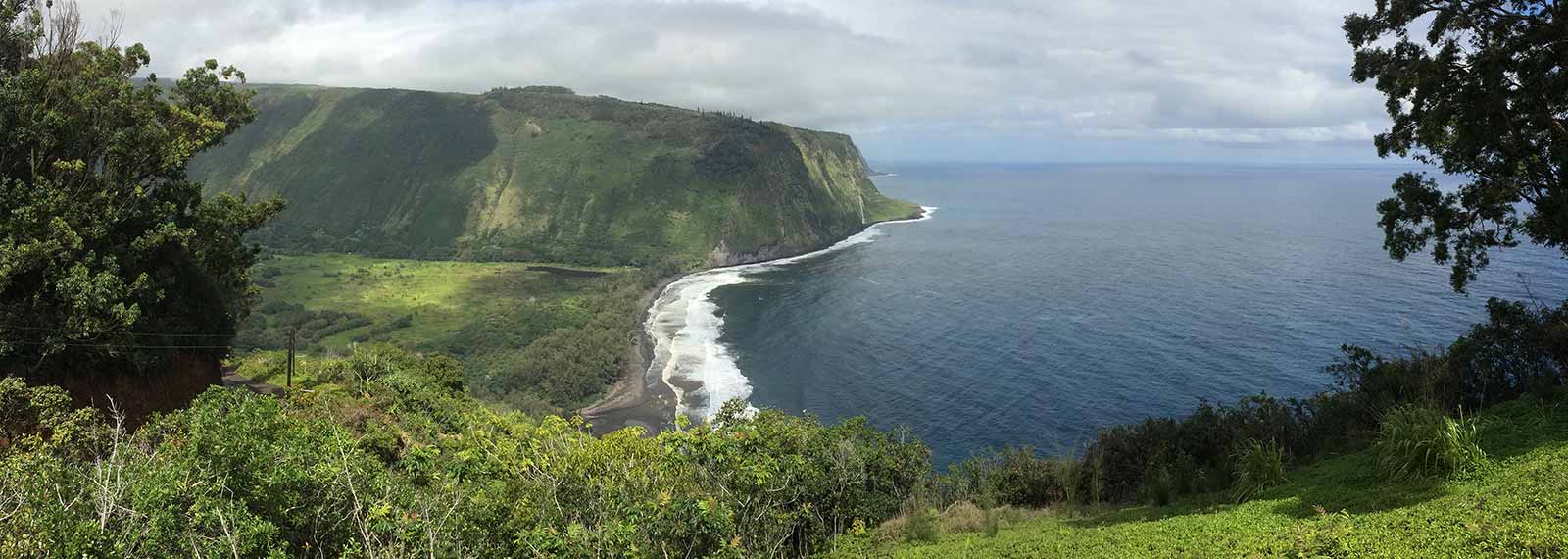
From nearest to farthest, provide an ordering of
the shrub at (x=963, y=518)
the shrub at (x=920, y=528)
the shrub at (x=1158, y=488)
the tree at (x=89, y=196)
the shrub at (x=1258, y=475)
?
the shrub at (x=1258, y=475), the shrub at (x=920, y=528), the shrub at (x=1158, y=488), the shrub at (x=963, y=518), the tree at (x=89, y=196)

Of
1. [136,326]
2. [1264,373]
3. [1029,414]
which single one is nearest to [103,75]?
[136,326]

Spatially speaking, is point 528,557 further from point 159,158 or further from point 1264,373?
point 1264,373

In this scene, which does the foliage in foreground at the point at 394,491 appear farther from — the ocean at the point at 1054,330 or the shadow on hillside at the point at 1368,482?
the ocean at the point at 1054,330

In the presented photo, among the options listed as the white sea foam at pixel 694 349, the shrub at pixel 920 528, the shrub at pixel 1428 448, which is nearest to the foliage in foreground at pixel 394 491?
the shrub at pixel 920 528

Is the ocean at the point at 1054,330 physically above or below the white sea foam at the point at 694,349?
above

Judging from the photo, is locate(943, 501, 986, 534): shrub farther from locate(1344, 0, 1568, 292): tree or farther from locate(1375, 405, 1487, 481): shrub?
locate(1344, 0, 1568, 292): tree

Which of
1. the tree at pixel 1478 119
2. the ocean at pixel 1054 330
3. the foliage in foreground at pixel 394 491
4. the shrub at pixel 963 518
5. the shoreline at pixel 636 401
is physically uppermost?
the tree at pixel 1478 119
